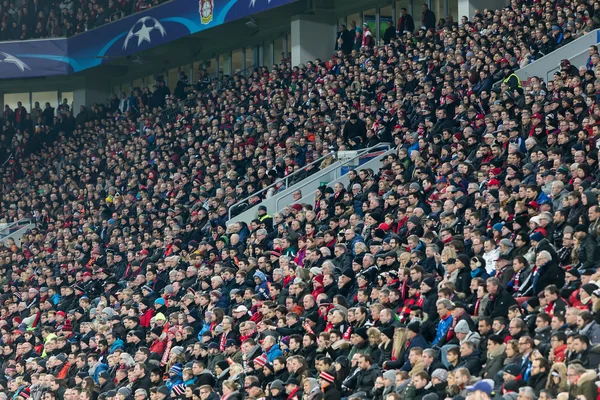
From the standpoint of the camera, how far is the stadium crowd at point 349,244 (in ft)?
40.5

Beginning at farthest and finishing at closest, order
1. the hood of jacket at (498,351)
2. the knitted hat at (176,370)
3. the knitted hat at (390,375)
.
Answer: the knitted hat at (176,370), the knitted hat at (390,375), the hood of jacket at (498,351)

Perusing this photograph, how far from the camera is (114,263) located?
22.2 meters

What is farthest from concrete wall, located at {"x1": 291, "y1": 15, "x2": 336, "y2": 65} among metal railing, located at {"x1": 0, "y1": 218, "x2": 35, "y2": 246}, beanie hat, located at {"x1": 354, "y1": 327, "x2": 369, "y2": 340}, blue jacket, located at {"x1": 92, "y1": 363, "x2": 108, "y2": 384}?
beanie hat, located at {"x1": 354, "y1": 327, "x2": 369, "y2": 340}

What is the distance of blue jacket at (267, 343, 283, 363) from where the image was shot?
14.1m

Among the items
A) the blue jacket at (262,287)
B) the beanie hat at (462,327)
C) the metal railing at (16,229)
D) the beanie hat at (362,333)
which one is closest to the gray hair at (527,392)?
the beanie hat at (462,327)

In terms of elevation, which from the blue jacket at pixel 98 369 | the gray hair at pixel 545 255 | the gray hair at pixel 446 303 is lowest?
the blue jacket at pixel 98 369

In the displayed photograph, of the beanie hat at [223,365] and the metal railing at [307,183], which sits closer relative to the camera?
the beanie hat at [223,365]

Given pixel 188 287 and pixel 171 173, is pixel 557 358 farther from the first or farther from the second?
pixel 171 173

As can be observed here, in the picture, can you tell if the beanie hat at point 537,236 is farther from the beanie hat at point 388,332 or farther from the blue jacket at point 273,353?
the blue jacket at point 273,353

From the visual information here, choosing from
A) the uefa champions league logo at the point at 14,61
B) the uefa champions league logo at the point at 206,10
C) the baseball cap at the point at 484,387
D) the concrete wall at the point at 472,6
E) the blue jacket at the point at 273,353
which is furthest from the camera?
the uefa champions league logo at the point at 14,61

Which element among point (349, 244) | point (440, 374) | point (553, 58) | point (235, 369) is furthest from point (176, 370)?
point (553, 58)

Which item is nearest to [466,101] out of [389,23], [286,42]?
[389,23]

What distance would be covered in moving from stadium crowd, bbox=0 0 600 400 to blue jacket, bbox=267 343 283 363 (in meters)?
0.03

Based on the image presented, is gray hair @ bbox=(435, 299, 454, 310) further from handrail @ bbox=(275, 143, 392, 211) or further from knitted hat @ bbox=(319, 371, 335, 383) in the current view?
handrail @ bbox=(275, 143, 392, 211)
